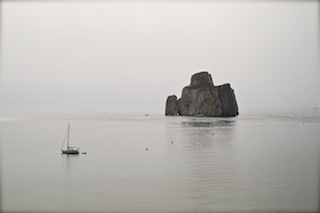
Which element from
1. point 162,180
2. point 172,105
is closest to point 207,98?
point 172,105

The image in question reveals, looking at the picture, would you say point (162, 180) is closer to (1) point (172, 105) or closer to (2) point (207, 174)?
(2) point (207, 174)

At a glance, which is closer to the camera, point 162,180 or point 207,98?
point 162,180

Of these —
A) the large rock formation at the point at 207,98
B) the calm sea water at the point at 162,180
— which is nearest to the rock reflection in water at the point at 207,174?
the calm sea water at the point at 162,180

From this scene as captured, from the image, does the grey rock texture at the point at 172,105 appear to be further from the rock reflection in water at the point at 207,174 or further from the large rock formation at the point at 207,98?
the rock reflection in water at the point at 207,174

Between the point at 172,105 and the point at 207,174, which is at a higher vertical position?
the point at 172,105

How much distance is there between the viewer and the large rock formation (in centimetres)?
7644

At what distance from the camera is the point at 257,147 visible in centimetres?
2738

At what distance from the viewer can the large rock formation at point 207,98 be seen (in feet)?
251

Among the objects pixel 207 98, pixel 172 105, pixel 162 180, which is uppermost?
pixel 207 98

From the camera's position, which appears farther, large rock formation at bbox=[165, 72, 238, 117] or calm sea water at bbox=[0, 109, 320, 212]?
large rock formation at bbox=[165, 72, 238, 117]

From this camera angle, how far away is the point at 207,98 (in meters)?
75.5

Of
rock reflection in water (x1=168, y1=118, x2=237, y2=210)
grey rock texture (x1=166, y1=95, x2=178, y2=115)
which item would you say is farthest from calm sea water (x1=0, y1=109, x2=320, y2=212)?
grey rock texture (x1=166, y1=95, x2=178, y2=115)

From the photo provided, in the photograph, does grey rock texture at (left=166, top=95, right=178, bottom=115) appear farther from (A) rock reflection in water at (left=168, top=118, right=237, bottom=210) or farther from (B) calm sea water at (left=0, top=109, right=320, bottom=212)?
(B) calm sea water at (left=0, top=109, right=320, bottom=212)

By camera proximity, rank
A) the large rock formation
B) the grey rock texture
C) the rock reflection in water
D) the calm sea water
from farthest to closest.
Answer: the grey rock texture, the large rock formation, the rock reflection in water, the calm sea water
